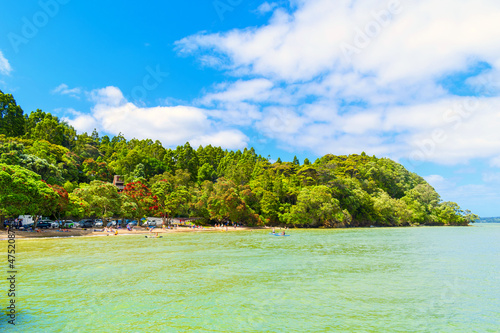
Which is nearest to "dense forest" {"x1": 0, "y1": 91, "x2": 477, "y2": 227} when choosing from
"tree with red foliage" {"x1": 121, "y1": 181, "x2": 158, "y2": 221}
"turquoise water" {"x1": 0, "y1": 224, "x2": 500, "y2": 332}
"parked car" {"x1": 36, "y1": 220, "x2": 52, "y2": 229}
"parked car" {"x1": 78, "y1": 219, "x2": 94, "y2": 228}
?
"tree with red foliage" {"x1": 121, "y1": 181, "x2": 158, "y2": 221}

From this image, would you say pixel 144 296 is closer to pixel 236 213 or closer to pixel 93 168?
pixel 236 213

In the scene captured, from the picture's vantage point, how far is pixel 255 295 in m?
14.8

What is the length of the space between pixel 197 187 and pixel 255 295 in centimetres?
6764

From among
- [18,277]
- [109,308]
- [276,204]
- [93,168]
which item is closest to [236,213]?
[276,204]

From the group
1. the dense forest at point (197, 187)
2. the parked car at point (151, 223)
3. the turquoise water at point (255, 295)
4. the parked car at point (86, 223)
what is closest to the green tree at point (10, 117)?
the dense forest at point (197, 187)

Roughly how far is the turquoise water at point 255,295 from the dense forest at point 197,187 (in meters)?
25.4

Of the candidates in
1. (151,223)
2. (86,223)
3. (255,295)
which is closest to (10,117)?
(86,223)

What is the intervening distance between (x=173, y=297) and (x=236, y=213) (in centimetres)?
5344

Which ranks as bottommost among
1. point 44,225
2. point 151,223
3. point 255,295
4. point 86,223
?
point 151,223

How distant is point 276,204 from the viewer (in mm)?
74125

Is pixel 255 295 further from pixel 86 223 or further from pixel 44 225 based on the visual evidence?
pixel 86 223

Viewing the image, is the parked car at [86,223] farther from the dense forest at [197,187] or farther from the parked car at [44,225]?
the parked car at [44,225]

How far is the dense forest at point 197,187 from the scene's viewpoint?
49.7m

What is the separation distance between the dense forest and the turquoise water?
2535 centimetres
